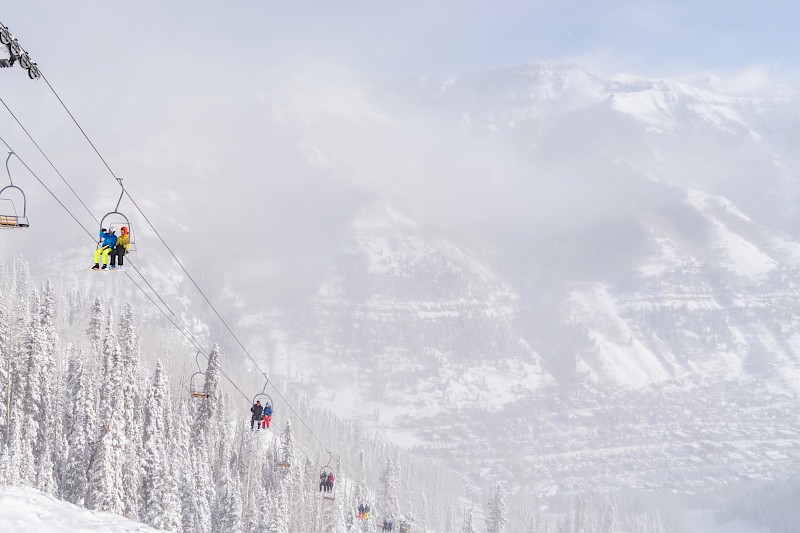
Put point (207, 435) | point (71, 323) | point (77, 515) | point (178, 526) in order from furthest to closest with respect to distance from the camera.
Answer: point (71, 323)
point (207, 435)
point (178, 526)
point (77, 515)

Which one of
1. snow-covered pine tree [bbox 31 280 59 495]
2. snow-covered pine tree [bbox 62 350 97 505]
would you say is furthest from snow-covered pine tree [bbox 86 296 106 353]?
snow-covered pine tree [bbox 62 350 97 505]

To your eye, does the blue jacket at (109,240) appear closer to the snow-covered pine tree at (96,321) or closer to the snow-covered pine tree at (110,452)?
the snow-covered pine tree at (110,452)

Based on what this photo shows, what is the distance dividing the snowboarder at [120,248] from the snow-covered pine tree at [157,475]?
37.9 metres

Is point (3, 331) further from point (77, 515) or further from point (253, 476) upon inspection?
point (253, 476)

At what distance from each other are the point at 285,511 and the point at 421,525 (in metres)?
84.6

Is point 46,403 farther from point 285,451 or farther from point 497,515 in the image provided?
point 497,515

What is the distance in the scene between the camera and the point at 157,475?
197ft

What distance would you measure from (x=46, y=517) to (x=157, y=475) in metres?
39.6

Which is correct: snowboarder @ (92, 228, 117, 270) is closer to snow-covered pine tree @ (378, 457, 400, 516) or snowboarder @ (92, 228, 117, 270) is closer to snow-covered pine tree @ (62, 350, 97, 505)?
snow-covered pine tree @ (62, 350, 97, 505)

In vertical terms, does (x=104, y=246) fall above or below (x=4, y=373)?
below

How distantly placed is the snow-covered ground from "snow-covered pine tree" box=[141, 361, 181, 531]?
114 ft

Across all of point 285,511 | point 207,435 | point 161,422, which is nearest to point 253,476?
point 285,511

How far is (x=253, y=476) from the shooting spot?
97562mm

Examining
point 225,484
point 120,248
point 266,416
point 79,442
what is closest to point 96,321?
point 79,442
